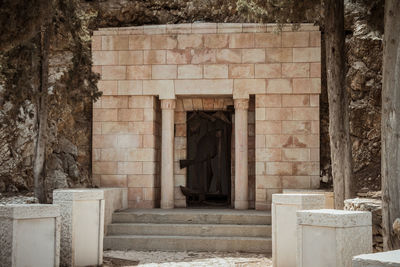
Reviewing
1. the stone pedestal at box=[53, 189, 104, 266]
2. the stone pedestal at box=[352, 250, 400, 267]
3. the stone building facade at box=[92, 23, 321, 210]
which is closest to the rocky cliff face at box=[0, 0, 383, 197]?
the stone building facade at box=[92, 23, 321, 210]

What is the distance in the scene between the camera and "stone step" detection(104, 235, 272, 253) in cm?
1046

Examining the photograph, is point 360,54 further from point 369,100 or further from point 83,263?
point 83,263

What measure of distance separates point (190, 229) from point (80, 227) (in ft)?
9.32

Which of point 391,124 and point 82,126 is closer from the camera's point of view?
point 391,124

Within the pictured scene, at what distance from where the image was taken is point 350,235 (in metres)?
6.09

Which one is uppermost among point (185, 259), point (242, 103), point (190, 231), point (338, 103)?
point (242, 103)

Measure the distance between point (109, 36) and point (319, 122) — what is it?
5582 mm

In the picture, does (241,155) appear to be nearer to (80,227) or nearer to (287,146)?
(287,146)

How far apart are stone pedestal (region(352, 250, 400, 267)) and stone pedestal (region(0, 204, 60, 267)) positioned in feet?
15.7

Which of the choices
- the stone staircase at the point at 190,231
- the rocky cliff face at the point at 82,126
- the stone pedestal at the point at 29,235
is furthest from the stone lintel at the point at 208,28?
the stone pedestal at the point at 29,235

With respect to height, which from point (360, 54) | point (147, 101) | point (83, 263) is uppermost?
point (360, 54)

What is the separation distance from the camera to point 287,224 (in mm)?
8586

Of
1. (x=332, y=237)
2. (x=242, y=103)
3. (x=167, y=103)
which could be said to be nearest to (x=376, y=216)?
(x=332, y=237)

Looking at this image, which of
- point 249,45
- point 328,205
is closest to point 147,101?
point 249,45
